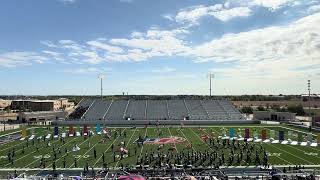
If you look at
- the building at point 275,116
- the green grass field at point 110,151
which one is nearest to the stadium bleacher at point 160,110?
the building at point 275,116

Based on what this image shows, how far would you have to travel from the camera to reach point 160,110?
289ft

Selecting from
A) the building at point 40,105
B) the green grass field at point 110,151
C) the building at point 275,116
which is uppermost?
the building at point 40,105

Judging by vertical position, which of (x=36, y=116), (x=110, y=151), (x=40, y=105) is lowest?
(x=110, y=151)

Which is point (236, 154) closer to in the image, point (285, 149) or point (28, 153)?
point (285, 149)

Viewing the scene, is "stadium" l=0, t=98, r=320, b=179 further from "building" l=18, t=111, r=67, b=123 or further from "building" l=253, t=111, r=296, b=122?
"building" l=18, t=111, r=67, b=123

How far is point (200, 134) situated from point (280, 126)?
52.7 ft

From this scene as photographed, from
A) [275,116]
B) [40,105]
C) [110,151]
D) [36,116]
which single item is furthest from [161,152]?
[40,105]

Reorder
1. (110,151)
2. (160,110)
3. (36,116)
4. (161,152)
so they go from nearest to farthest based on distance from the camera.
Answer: (161,152) < (110,151) < (36,116) < (160,110)

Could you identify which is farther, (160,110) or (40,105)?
(40,105)

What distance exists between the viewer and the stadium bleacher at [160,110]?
80562 mm

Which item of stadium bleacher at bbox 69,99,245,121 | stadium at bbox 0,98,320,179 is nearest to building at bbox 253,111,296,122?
stadium bleacher at bbox 69,99,245,121

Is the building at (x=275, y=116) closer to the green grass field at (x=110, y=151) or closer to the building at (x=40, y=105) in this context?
the green grass field at (x=110, y=151)

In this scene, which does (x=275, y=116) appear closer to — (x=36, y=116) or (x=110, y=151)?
(x=36, y=116)

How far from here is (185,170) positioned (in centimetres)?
2714
